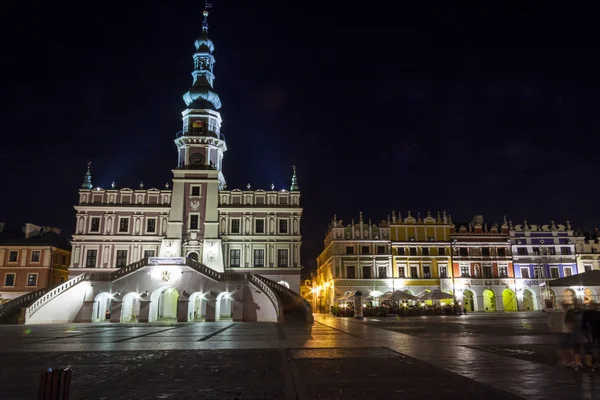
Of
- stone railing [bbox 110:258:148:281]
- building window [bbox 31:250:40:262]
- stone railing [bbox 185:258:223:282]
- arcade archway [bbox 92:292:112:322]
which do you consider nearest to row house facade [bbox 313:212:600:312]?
stone railing [bbox 185:258:223:282]

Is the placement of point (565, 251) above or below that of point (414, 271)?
above

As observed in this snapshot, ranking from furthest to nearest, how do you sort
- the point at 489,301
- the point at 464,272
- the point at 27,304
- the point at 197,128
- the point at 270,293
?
the point at 489,301, the point at 464,272, the point at 197,128, the point at 270,293, the point at 27,304

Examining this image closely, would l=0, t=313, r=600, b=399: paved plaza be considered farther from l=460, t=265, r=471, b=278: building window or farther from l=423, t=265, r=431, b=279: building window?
l=460, t=265, r=471, b=278: building window

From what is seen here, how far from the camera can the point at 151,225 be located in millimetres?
55844

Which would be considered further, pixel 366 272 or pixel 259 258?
pixel 366 272

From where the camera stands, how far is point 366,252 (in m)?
69.8

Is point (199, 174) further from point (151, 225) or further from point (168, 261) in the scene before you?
point (168, 261)

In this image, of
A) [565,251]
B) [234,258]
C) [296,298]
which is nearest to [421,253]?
[565,251]

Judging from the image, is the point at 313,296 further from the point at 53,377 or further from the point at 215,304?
the point at 53,377

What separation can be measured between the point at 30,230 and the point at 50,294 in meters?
30.1

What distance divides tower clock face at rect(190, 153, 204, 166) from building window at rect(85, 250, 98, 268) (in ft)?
49.1

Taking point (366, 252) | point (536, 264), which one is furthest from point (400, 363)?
point (536, 264)

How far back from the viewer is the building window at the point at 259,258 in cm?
5453

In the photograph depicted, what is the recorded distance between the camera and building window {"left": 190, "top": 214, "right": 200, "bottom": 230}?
54938 millimetres
